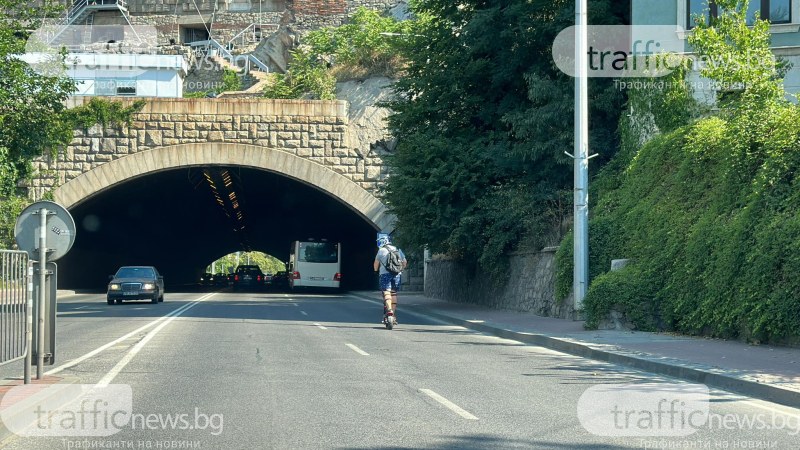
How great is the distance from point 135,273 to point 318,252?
1940 centimetres

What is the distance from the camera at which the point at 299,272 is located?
52.7m

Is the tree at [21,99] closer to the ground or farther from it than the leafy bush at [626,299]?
farther from it

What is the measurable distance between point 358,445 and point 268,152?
107ft

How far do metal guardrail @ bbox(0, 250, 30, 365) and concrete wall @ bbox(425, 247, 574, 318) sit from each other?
14.0 meters

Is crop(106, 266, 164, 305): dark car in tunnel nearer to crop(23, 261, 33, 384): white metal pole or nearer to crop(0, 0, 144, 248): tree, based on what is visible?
crop(0, 0, 144, 248): tree

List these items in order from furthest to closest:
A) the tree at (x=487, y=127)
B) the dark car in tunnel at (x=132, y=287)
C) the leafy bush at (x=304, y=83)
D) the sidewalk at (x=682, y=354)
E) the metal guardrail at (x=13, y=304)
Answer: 1. the leafy bush at (x=304, y=83)
2. the dark car in tunnel at (x=132, y=287)
3. the tree at (x=487, y=127)
4. the sidewalk at (x=682, y=354)
5. the metal guardrail at (x=13, y=304)

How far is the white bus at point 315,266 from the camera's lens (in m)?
52.6

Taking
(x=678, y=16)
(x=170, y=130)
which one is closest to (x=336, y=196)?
(x=170, y=130)

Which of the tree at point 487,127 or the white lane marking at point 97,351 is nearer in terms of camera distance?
the white lane marking at point 97,351

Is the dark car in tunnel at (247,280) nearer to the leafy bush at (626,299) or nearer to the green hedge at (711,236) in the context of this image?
the green hedge at (711,236)

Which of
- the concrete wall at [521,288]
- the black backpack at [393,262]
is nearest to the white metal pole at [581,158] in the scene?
the concrete wall at [521,288]

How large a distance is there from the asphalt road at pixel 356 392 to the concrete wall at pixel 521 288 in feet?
16.6

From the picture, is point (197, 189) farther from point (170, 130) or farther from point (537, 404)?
point (537, 404)

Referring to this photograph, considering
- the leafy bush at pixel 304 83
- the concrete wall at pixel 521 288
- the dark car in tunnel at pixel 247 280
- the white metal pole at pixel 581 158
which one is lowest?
the dark car in tunnel at pixel 247 280
